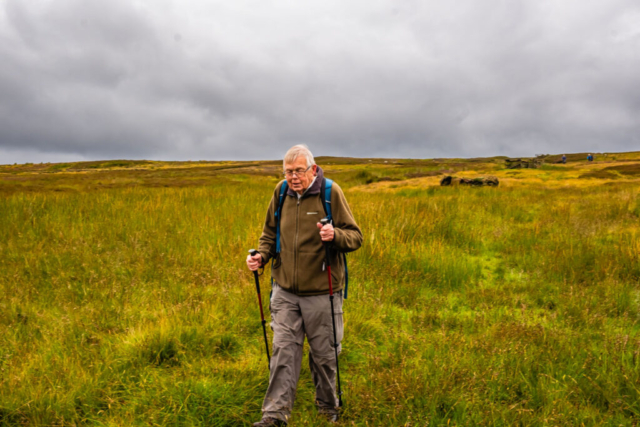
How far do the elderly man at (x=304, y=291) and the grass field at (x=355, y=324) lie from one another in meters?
Result: 0.26

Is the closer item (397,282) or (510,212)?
(397,282)

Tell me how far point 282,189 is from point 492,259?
5923 mm

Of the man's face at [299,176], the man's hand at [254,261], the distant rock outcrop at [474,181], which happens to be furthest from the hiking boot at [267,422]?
the distant rock outcrop at [474,181]

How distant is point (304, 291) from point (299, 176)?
906mm

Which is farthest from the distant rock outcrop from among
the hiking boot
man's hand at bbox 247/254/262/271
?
the hiking boot

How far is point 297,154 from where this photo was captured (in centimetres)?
283

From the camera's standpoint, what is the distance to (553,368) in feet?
11.2

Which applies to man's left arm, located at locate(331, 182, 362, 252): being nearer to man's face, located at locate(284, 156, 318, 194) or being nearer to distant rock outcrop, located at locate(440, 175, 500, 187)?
man's face, located at locate(284, 156, 318, 194)

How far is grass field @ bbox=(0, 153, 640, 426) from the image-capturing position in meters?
2.93

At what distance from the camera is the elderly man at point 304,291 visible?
2834 millimetres

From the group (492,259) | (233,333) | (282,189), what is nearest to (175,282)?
(233,333)

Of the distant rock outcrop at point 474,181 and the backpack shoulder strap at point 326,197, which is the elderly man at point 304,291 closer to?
the backpack shoulder strap at point 326,197

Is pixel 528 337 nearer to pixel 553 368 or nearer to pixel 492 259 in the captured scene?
pixel 553 368

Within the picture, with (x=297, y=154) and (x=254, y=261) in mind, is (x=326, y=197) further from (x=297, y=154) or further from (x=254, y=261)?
(x=254, y=261)
